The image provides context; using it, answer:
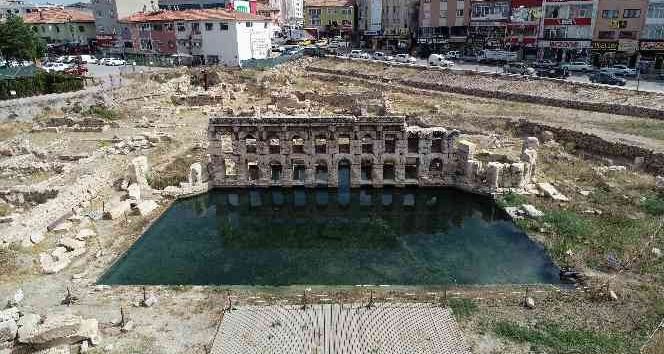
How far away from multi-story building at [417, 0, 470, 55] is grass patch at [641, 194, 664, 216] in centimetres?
5328

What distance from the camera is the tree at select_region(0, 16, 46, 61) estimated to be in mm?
59125

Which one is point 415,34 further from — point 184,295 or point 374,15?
point 184,295

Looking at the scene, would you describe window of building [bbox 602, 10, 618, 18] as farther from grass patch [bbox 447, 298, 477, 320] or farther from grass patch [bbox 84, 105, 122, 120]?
grass patch [bbox 84, 105, 122, 120]

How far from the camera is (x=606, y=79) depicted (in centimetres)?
5325

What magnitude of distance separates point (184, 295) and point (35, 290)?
6485 mm

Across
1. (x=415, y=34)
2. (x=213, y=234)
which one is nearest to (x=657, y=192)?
(x=213, y=234)

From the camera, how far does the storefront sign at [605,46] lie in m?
60.9

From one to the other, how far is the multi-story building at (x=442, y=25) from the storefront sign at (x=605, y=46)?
68.2 feet

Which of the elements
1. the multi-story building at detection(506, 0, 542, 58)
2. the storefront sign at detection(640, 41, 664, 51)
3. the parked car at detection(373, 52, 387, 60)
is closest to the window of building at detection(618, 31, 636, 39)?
the storefront sign at detection(640, 41, 664, 51)

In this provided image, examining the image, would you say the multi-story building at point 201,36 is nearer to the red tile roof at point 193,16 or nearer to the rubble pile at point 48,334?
the red tile roof at point 193,16

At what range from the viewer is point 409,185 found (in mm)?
36594

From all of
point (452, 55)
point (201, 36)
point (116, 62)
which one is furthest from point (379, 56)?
point (116, 62)

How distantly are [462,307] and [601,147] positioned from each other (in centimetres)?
2498

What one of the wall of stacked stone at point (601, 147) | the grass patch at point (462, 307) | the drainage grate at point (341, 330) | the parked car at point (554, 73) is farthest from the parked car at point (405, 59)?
the drainage grate at point (341, 330)
